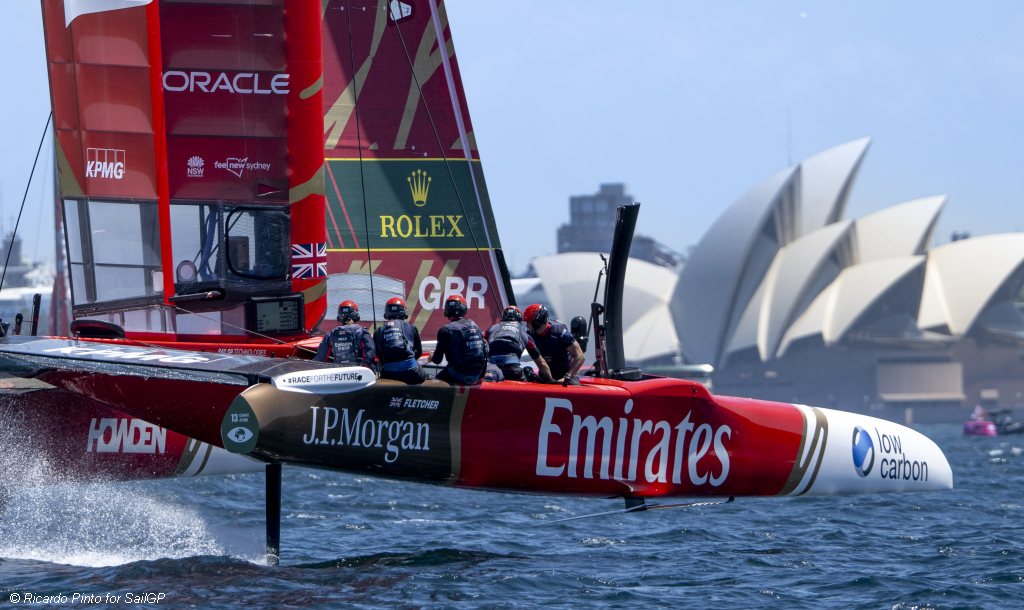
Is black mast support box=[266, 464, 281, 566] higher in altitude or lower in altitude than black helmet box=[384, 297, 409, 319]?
lower

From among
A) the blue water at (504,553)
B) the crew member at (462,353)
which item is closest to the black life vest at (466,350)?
the crew member at (462,353)

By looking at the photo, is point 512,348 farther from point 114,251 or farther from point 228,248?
point 114,251

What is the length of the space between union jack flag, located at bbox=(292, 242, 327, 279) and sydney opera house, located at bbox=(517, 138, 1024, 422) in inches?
1639

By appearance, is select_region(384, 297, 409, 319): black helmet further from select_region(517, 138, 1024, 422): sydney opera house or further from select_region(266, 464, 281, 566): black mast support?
select_region(517, 138, 1024, 422): sydney opera house

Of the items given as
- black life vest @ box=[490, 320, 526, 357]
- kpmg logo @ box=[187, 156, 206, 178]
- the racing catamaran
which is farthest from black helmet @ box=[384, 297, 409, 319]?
kpmg logo @ box=[187, 156, 206, 178]

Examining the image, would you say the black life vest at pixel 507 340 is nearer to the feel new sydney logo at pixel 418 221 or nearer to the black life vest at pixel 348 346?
the black life vest at pixel 348 346

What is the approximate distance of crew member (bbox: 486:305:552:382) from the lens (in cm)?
805

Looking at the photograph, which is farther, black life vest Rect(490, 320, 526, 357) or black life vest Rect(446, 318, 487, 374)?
black life vest Rect(490, 320, 526, 357)

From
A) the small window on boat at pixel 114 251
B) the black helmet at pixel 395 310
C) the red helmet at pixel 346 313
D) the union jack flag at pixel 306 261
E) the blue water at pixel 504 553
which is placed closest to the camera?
the blue water at pixel 504 553

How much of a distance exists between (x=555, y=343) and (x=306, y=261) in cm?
172

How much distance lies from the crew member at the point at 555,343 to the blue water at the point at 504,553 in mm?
1219

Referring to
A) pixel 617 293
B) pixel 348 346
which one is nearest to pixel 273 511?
pixel 348 346

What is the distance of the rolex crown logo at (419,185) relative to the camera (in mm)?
10695

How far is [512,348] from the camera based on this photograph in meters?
8.15
